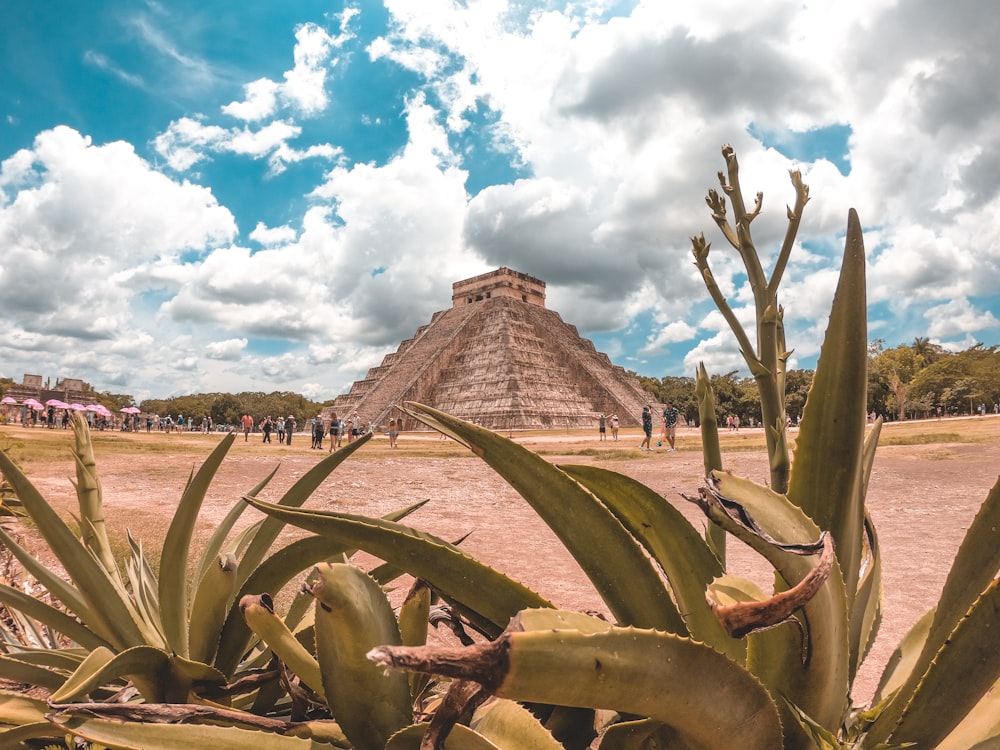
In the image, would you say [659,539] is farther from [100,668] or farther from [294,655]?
[100,668]

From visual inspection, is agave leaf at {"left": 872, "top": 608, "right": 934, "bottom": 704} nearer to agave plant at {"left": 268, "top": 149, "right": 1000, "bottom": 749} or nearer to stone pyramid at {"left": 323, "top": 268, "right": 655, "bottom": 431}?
agave plant at {"left": 268, "top": 149, "right": 1000, "bottom": 749}

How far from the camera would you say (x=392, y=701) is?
33.3 inches

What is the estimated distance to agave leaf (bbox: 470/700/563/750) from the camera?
0.70 m

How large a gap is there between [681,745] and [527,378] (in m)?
37.6

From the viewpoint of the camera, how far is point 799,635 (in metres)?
0.77

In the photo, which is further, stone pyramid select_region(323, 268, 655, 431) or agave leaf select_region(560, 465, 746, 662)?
stone pyramid select_region(323, 268, 655, 431)

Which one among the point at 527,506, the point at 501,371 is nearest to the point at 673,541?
the point at 527,506

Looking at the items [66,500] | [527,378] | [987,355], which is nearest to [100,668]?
[66,500]

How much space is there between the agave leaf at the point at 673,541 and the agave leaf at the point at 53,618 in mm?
1103

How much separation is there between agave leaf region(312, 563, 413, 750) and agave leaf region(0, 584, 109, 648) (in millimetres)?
755

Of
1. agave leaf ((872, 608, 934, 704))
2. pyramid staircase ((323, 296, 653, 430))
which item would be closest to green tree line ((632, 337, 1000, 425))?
pyramid staircase ((323, 296, 653, 430))

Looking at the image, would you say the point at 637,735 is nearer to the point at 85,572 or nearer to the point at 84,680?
the point at 84,680

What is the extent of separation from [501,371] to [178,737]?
37.6 m

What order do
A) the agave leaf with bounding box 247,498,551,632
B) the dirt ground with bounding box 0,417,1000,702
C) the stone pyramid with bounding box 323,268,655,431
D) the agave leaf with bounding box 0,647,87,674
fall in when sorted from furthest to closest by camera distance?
the stone pyramid with bounding box 323,268,655,431 → the dirt ground with bounding box 0,417,1000,702 → the agave leaf with bounding box 0,647,87,674 → the agave leaf with bounding box 247,498,551,632
